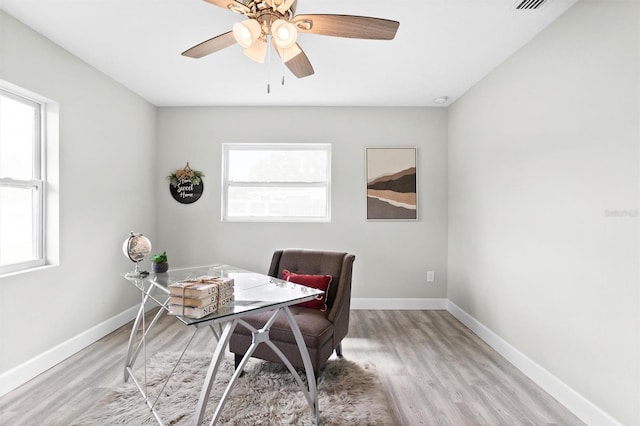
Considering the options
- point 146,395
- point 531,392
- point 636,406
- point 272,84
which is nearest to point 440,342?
point 531,392

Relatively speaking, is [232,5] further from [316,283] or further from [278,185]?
[278,185]

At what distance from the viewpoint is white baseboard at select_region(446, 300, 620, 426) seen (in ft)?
6.38

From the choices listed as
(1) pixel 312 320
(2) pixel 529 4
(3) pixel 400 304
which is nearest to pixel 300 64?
(2) pixel 529 4

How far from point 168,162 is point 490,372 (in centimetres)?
413

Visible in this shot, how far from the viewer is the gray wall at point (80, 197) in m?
2.38

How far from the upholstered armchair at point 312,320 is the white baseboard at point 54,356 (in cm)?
145

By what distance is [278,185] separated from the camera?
432 cm

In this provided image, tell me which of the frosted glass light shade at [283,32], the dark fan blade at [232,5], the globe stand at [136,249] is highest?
the dark fan blade at [232,5]

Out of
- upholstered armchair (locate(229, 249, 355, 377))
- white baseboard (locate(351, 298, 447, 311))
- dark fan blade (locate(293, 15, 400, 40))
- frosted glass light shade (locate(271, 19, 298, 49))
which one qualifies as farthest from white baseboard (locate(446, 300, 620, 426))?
frosted glass light shade (locate(271, 19, 298, 49))

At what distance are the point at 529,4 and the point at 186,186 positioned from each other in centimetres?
382

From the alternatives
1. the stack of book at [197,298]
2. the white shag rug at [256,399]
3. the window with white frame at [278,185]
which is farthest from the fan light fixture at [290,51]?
the window with white frame at [278,185]

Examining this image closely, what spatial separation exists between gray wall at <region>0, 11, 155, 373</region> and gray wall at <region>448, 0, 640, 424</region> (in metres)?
3.74

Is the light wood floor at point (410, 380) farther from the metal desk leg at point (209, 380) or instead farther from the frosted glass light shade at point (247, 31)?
the frosted glass light shade at point (247, 31)

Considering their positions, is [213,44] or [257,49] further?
[213,44]
